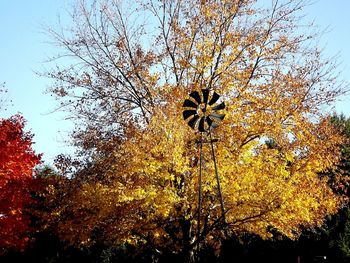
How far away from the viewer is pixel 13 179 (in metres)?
22.9

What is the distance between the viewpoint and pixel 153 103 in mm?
17562

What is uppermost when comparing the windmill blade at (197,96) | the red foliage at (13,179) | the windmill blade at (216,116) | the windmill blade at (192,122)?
the red foliage at (13,179)

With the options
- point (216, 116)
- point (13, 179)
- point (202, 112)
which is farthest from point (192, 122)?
point (13, 179)

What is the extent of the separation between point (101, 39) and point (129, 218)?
7835 millimetres

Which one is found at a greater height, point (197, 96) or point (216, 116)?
point (197, 96)

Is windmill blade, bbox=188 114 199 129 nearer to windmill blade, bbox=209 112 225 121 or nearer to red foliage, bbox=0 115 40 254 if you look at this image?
windmill blade, bbox=209 112 225 121

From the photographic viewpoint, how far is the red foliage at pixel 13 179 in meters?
22.5

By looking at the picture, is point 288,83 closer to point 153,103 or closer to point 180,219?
point 153,103

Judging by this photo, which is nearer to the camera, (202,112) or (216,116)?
(216,116)

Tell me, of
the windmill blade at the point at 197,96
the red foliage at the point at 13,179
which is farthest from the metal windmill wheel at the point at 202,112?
the red foliage at the point at 13,179

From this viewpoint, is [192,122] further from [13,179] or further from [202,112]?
[13,179]

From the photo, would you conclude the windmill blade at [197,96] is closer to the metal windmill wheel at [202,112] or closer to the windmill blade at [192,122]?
the metal windmill wheel at [202,112]

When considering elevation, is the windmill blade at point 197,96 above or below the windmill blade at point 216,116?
above

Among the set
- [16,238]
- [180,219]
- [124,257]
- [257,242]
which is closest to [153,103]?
[180,219]
